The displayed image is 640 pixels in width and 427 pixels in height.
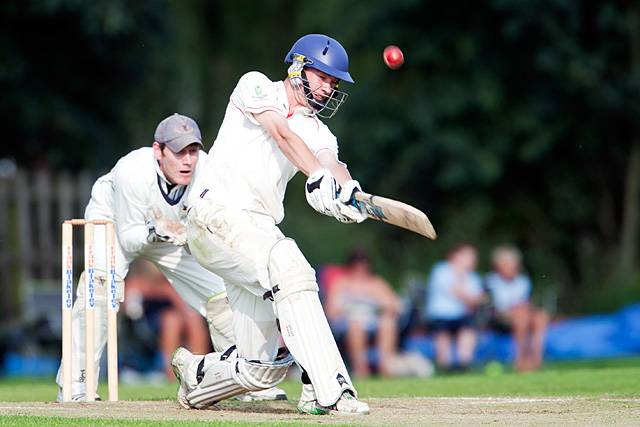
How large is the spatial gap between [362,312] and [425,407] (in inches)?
251

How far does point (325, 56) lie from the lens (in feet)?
19.6

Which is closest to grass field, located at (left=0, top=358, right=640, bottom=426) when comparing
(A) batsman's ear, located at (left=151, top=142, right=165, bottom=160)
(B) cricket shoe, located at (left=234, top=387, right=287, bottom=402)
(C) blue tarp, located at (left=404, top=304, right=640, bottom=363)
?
(B) cricket shoe, located at (left=234, top=387, right=287, bottom=402)

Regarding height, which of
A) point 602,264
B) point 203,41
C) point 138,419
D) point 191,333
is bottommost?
point 138,419

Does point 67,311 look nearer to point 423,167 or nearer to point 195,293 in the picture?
point 195,293

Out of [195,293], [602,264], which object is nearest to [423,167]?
[602,264]

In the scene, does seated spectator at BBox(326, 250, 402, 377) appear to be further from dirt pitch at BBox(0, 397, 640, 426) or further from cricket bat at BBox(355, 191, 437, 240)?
cricket bat at BBox(355, 191, 437, 240)

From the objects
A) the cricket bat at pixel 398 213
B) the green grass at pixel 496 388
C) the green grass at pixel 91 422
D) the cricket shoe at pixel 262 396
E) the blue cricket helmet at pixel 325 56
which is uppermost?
the blue cricket helmet at pixel 325 56

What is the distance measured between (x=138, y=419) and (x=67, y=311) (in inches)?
48.4

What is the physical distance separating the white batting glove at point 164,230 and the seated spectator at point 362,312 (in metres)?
5.59

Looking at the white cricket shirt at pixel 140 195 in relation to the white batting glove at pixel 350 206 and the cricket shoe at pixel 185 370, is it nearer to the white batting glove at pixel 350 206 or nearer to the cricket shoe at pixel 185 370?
the cricket shoe at pixel 185 370

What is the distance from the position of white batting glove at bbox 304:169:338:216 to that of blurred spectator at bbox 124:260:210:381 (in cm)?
651

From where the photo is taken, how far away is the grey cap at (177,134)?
696cm

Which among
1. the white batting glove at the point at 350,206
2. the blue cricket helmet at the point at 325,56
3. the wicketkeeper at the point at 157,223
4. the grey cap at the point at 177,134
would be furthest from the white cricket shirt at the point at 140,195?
the white batting glove at the point at 350,206

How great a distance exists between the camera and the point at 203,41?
25484 millimetres
